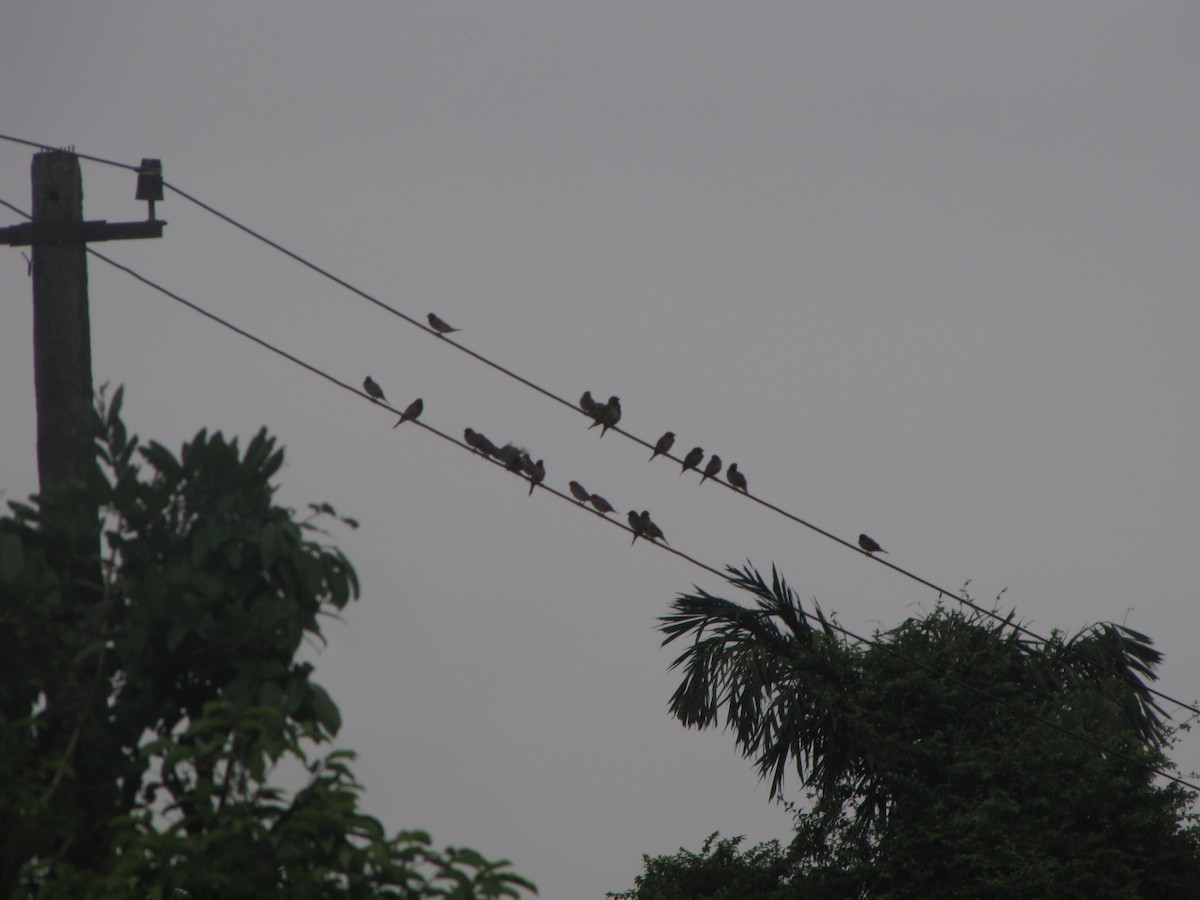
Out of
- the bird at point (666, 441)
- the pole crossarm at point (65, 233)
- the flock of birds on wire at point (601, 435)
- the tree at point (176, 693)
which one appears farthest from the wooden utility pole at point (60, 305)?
the bird at point (666, 441)

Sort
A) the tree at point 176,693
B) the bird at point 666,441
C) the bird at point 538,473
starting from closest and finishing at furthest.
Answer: the tree at point 176,693 → the bird at point 538,473 → the bird at point 666,441

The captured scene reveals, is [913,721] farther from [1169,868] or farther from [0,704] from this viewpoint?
[0,704]

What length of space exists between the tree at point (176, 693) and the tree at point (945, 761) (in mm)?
10112

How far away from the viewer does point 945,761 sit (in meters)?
17.5

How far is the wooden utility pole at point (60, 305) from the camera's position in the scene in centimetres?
806

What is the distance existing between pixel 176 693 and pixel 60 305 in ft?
9.12

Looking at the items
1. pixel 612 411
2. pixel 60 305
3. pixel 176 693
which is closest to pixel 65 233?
pixel 60 305

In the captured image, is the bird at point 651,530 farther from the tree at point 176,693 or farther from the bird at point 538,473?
the tree at point 176,693

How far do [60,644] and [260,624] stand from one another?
2.96 feet

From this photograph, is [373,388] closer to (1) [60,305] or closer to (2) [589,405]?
(2) [589,405]

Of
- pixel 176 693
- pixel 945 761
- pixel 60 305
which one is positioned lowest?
pixel 176 693

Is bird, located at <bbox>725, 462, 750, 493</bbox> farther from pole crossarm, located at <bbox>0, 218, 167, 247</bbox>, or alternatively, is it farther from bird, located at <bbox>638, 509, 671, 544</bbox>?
pole crossarm, located at <bbox>0, 218, 167, 247</bbox>

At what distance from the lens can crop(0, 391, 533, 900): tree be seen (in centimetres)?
577

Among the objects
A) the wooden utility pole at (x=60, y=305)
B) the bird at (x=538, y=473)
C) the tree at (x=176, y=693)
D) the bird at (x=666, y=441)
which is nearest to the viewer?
the tree at (x=176, y=693)
